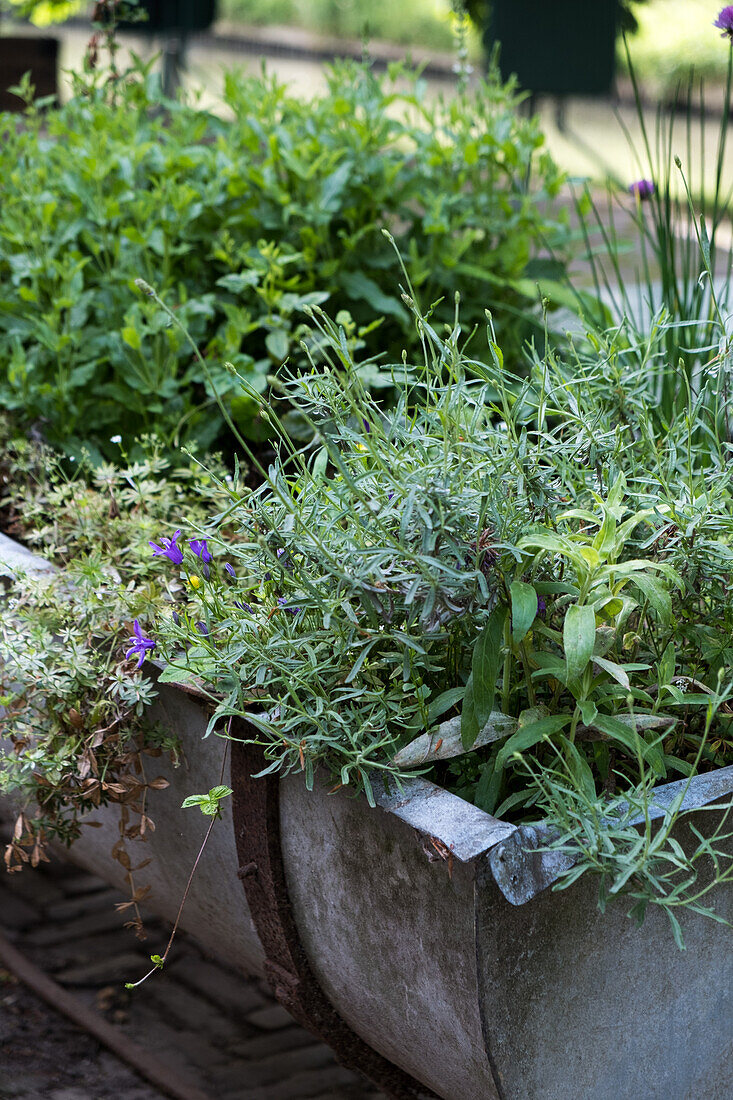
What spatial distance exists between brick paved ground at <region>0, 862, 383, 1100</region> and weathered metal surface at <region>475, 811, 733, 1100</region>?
837 mm

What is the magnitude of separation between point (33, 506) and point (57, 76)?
4.84 m

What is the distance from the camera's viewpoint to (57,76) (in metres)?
5.90

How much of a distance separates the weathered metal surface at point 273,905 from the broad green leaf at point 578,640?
39 centimetres

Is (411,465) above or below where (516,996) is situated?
above

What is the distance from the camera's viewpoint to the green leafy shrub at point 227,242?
2.18 metres

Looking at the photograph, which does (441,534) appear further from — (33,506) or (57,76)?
(57,76)

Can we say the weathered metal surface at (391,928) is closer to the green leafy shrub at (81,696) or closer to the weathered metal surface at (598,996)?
the weathered metal surface at (598,996)

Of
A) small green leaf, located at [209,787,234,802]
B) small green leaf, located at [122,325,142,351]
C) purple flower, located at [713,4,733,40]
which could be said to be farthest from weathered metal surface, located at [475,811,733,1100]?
small green leaf, located at [122,325,142,351]

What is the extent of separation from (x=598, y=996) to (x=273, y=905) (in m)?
0.40

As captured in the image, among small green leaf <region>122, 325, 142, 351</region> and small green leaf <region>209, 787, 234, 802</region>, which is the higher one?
small green leaf <region>122, 325, 142, 351</region>

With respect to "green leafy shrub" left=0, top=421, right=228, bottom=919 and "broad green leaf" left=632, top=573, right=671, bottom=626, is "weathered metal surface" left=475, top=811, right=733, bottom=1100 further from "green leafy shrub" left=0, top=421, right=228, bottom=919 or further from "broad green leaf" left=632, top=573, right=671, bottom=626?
"green leafy shrub" left=0, top=421, right=228, bottom=919

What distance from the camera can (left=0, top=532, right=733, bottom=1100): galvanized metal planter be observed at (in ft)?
3.55

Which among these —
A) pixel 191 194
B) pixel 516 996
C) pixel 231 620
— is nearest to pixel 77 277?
pixel 191 194

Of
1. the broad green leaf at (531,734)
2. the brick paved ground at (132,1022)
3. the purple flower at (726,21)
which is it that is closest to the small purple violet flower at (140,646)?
the broad green leaf at (531,734)
